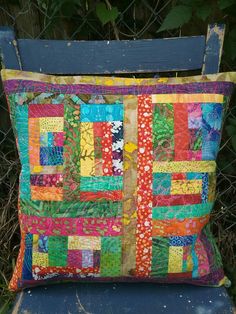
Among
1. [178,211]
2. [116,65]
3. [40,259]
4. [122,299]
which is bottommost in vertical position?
[122,299]

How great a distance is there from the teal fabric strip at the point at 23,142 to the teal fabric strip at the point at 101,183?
141mm

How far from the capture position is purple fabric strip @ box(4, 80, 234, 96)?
108 centimetres

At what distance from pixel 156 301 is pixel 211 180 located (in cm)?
34

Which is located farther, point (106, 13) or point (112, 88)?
point (106, 13)

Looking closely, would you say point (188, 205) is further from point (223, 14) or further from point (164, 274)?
→ point (223, 14)

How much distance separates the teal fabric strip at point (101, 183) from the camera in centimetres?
107

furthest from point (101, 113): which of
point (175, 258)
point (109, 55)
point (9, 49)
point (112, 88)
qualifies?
point (175, 258)

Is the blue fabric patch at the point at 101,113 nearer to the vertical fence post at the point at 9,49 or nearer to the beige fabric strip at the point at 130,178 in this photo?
the beige fabric strip at the point at 130,178

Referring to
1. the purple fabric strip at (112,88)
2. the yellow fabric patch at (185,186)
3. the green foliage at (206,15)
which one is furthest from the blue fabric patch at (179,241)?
the green foliage at (206,15)

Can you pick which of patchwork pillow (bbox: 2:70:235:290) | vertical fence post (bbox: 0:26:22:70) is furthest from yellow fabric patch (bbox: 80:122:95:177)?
vertical fence post (bbox: 0:26:22:70)

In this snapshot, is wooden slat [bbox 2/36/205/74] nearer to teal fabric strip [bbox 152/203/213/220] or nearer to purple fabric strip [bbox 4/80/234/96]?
purple fabric strip [bbox 4/80/234/96]

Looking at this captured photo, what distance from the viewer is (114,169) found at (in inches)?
42.2

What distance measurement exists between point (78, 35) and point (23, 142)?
47cm

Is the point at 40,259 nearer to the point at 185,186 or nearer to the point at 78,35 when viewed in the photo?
the point at 185,186
